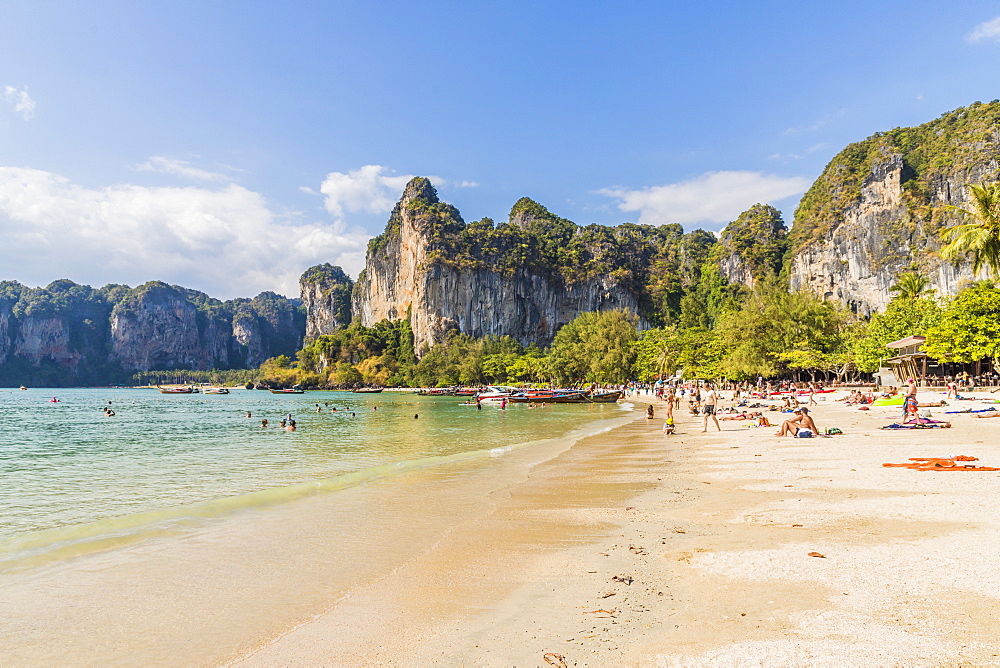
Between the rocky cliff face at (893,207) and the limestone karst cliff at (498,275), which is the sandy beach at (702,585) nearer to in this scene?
the rocky cliff face at (893,207)

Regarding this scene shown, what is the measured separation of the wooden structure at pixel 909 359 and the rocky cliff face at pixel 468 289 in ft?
315

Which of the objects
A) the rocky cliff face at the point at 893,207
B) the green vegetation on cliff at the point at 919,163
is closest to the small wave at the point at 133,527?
the rocky cliff face at the point at 893,207

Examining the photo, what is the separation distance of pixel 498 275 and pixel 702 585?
155 m

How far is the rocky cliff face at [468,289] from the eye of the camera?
156875 mm

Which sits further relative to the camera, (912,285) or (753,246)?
(753,246)

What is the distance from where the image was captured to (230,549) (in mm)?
7520

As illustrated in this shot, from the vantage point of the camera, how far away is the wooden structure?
4803 centimetres

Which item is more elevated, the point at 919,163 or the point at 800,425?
the point at 919,163

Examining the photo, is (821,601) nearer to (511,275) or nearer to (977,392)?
(977,392)

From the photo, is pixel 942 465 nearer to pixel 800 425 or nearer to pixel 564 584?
pixel 800 425

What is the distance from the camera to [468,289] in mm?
157375

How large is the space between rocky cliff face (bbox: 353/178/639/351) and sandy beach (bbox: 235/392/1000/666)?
5695 inches

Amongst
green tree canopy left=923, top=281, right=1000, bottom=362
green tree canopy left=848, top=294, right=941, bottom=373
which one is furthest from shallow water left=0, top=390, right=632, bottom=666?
green tree canopy left=848, top=294, right=941, bottom=373

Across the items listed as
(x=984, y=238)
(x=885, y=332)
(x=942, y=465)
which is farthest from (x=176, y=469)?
(x=885, y=332)
